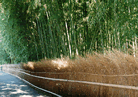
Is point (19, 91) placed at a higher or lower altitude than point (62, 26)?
lower

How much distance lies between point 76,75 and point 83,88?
2.35 feet

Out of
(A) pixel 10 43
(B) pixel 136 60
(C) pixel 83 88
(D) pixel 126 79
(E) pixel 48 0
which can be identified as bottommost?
(C) pixel 83 88

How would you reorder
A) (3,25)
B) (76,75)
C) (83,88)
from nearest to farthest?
(83,88)
(76,75)
(3,25)

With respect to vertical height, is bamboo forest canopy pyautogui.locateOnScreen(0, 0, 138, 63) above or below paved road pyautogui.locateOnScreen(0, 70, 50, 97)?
above

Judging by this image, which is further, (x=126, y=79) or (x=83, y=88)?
(x=83, y=88)

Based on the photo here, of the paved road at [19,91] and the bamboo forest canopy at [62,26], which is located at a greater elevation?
the bamboo forest canopy at [62,26]

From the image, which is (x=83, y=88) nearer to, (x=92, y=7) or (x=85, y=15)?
(x=92, y=7)

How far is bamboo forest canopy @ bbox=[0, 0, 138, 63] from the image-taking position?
6.67 metres

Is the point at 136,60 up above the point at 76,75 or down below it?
above

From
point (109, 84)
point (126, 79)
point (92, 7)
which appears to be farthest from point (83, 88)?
point (92, 7)

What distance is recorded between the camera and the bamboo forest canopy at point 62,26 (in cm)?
667

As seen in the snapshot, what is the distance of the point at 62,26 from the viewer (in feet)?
32.2

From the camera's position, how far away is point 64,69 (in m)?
6.73

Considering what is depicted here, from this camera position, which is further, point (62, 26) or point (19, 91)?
point (62, 26)
